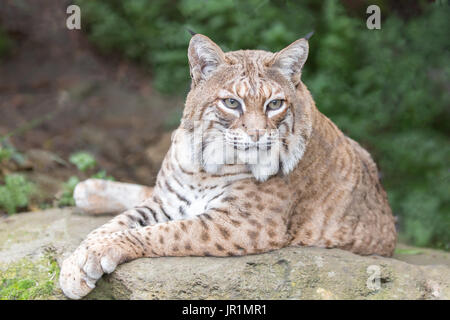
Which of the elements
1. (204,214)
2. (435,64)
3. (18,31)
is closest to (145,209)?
(204,214)

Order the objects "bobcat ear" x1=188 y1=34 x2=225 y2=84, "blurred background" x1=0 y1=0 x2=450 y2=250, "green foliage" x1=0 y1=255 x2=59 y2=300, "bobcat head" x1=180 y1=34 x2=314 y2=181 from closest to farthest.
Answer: "green foliage" x1=0 y1=255 x2=59 y2=300
"bobcat head" x1=180 y1=34 x2=314 y2=181
"bobcat ear" x1=188 y1=34 x2=225 y2=84
"blurred background" x1=0 y1=0 x2=450 y2=250

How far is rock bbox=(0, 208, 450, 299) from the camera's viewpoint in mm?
4102

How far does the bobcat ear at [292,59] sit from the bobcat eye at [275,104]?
301 millimetres

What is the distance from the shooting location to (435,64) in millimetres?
A: 8188

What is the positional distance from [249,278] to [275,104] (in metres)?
1.31

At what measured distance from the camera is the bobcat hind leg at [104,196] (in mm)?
5738

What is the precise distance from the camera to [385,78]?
8.27 metres

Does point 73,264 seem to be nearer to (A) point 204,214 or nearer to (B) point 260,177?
(A) point 204,214

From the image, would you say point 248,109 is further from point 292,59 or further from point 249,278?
point 249,278

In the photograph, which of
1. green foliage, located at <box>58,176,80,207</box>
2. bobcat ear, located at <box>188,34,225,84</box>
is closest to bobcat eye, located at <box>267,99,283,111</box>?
bobcat ear, located at <box>188,34,225,84</box>

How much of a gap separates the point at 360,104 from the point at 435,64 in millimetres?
1187

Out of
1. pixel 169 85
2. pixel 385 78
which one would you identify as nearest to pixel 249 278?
pixel 385 78

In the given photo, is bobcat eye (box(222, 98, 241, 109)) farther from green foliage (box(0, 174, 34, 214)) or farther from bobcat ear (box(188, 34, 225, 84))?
green foliage (box(0, 174, 34, 214))

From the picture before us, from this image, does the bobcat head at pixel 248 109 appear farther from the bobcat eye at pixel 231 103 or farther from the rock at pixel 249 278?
the rock at pixel 249 278
